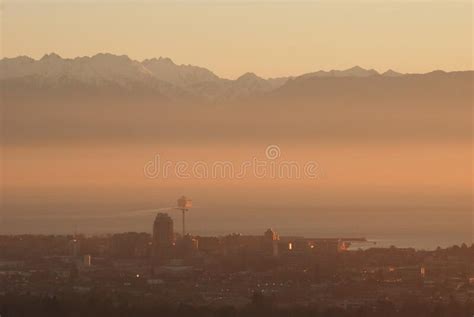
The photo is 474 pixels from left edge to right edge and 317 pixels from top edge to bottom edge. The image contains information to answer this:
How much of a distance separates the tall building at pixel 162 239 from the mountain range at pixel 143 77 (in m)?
35.6

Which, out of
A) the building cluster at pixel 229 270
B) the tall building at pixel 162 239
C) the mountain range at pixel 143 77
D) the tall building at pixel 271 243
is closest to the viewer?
the building cluster at pixel 229 270

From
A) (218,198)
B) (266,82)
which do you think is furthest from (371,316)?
(266,82)

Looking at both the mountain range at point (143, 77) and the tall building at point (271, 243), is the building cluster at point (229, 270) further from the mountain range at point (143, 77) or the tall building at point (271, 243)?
the mountain range at point (143, 77)

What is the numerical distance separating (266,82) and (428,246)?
35.4m

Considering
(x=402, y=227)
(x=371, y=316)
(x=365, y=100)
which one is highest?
(x=365, y=100)

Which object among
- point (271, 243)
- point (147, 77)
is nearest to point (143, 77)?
point (147, 77)

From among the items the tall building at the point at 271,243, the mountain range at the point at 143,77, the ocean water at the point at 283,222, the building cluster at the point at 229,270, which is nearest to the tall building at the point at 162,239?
the building cluster at the point at 229,270

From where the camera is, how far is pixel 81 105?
8694cm

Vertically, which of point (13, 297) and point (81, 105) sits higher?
point (81, 105)

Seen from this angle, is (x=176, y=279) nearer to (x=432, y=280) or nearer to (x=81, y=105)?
(x=432, y=280)

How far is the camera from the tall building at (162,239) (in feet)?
132

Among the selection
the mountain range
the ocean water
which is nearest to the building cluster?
the ocean water

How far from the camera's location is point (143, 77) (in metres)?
82.5

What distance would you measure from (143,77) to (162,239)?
132 ft
